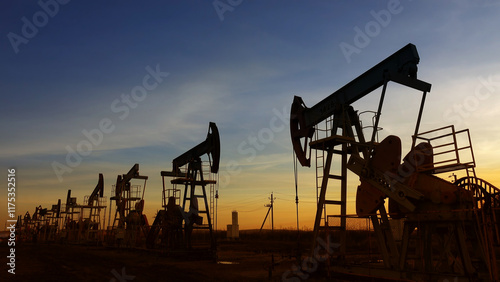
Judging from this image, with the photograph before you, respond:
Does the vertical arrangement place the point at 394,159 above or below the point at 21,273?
above

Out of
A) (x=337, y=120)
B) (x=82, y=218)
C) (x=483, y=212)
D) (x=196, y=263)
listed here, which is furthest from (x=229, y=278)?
(x=82, y=218)

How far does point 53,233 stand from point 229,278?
3909 cm

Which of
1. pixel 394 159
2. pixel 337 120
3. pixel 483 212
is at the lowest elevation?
pixel 483 212

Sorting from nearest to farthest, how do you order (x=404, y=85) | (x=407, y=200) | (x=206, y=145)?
(x=407, y=200), (x=404, y=85), (x=206, y=145)

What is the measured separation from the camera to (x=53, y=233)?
42594 mm

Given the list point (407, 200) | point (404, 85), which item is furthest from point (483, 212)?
point (404, 85)

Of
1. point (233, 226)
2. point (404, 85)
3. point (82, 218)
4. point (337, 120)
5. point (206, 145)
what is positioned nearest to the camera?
point (404, 85)

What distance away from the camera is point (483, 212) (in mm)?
7336

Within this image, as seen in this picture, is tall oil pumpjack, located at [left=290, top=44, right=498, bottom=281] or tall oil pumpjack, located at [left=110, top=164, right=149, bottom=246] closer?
tall oil pumpjack, located at [left=290, top=44, right=498, bottom=281]

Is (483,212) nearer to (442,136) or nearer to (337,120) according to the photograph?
(442,136)

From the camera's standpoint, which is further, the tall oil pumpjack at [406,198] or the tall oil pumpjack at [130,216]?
the tall oil pumpjack at [130,216]

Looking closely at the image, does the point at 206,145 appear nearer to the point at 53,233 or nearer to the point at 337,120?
the point at 337,120

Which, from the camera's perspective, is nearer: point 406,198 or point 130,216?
point 406,198

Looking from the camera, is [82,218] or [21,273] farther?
[82,218]
